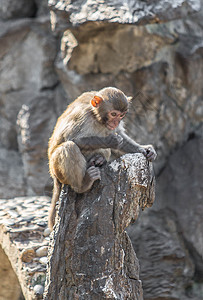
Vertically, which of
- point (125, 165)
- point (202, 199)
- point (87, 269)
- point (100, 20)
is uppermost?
point (100, 20)

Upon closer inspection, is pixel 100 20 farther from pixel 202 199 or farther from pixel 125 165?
pixel 202 199

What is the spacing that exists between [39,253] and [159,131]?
3.58 meters

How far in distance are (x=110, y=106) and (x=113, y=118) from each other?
107 mm

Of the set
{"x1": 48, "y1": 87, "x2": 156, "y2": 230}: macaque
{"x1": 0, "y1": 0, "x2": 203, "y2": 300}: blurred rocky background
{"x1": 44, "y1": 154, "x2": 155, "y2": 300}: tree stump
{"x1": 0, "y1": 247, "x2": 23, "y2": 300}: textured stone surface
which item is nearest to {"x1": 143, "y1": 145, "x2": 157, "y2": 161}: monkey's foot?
{"x1": 48, "y1": 87, "x2": 156, "y2": 230}: macaque

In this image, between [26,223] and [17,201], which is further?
[17,201]

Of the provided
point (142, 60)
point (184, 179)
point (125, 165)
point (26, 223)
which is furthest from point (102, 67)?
point (125, 165)

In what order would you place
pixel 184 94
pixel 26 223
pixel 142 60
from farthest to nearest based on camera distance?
1. pixel 184 94
2. pixel 142 60
3. pixel 26 223

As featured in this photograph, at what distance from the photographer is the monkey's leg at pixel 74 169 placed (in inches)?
126

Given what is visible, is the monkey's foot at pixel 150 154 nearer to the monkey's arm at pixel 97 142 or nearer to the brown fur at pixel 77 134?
the monkey's arm at pixel 97 142

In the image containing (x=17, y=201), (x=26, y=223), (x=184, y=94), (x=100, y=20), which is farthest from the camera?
(x=184, y=94)

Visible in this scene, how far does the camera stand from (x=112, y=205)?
10.4 ft

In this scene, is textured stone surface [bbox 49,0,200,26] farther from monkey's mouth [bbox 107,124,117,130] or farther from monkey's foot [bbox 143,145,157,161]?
monkey's foot [bbox 143,145,157,161]

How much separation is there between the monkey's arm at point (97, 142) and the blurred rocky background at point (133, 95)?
9.51 ft

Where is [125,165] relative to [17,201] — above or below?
above
